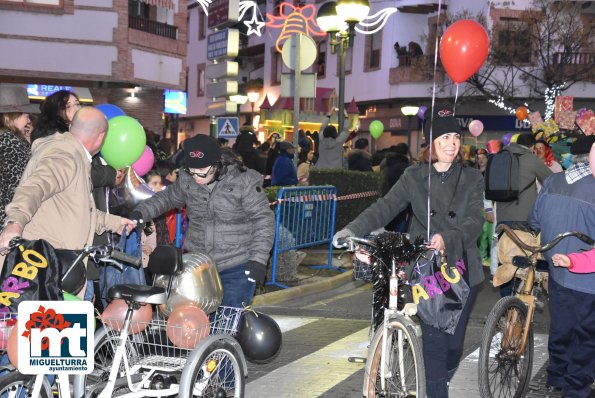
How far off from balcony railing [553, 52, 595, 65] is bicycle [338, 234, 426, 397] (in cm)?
3025

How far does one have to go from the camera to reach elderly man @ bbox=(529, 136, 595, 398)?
619 centimetres

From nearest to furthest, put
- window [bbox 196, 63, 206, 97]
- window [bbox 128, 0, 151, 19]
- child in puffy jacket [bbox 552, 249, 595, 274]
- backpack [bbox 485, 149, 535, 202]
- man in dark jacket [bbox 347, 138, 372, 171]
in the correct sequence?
child in puffy jacket [bbox 552, 249, 595, 274]
backpack [bbox 485, 149, 535, 202]
man in dark jacket [bbox 347, 138, 372, 171]
window [bbox 128, 0, 151, 19]
window [bbox 196, 63, 206, 97]

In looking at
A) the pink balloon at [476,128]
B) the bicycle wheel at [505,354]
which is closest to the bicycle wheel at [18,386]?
the bicycle wheel at [505,354]

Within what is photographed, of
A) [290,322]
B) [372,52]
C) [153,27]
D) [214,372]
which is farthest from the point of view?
[372,52]

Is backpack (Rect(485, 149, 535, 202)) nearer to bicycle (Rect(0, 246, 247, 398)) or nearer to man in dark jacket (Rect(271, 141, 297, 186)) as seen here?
bicycle (Rect(0, 246, 247, 398))

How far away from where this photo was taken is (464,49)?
10914 mm

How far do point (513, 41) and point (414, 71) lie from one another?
4.13 metres

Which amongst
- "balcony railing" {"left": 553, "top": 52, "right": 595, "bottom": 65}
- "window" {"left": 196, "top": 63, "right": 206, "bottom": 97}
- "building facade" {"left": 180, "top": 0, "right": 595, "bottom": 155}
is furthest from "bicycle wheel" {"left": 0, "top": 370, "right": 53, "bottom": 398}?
"window" {"left": 196, "top": 63, "right": 206, "bottom": 97}

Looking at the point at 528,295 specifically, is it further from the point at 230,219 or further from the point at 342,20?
the point at 342,20

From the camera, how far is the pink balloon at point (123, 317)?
502 centimetres

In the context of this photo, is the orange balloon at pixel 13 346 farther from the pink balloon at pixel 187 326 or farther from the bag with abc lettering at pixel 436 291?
the bag with abc lettering at pixel 436 291

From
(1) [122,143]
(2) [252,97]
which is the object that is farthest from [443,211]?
(2) [252,97]

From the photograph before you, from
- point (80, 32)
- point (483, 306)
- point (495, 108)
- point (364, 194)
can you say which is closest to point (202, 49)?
point (495, 108)

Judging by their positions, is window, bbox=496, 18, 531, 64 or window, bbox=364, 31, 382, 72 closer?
window, bbox=496, 18, 531, 64
